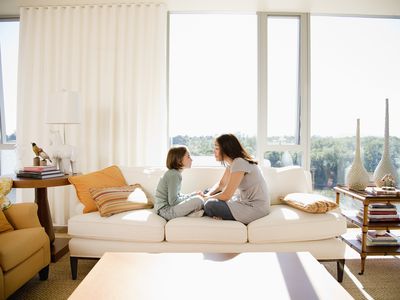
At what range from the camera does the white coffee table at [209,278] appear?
4.97ft

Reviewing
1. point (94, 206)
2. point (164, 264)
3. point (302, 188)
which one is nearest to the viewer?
point (164, 264)

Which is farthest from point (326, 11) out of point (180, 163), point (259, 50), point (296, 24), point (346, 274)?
point (346, 274)

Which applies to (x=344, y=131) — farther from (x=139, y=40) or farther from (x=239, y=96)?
(x=139, y=40)

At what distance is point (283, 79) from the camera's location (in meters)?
4.15

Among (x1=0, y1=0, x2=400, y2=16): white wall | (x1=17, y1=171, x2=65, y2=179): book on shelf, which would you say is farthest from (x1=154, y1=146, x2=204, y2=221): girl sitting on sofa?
(x1=0, y1=0, x2=400, y2=16): white wall

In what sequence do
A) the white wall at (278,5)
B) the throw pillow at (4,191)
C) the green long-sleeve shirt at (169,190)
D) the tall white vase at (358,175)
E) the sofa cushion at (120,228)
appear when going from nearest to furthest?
the throw pillow at (4,191) < the sofa cushion at (120,228) < the green long-sleeve shirt at (169,190) < the tall white vase at (358,175) < the white wall at (278,5)

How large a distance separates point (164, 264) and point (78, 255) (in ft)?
3.74

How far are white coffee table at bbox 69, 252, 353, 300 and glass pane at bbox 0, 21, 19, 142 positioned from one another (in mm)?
3263

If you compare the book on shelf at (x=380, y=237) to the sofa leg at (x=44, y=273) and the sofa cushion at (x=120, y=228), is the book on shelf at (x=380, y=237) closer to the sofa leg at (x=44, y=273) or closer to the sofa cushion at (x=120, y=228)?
the sofa cushion at (x=120, y=228)

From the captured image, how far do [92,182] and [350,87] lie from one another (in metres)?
3.23

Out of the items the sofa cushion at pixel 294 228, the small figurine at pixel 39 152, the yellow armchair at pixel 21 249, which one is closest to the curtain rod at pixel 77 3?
the small figurine at pixel 39 152

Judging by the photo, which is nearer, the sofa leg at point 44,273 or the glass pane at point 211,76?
the sofa leg at point 44,273

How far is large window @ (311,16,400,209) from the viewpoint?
13.6 feet

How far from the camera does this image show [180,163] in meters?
2.79
